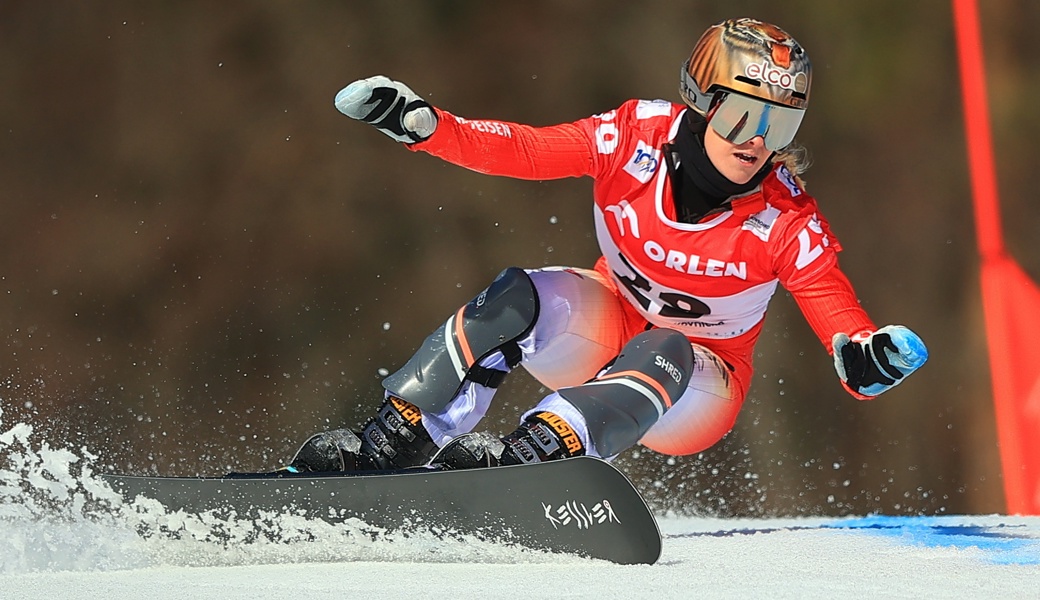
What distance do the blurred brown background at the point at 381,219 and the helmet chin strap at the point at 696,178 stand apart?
2.08m

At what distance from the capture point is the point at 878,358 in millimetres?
2189

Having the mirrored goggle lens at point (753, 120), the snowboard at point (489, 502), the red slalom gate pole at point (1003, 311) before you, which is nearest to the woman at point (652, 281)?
the mirrored goggle lens at point (753, 120)

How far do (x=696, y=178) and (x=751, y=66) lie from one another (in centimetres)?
24

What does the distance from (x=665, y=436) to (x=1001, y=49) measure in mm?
2583

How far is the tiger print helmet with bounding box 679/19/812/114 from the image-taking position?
236cm

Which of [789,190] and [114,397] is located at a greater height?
[789,190]

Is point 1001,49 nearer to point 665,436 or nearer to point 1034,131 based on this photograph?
point 1034,131

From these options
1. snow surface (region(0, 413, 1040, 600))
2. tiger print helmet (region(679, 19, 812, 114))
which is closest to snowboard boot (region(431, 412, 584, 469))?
snow surface (region(0, 413, 1040, 600))

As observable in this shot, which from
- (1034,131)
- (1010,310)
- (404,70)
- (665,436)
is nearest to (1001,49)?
(1034,131)

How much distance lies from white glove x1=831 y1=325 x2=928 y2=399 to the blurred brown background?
2.17m

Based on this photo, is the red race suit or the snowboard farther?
the red race suit

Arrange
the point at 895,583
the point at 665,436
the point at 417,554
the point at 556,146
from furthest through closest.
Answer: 1. the point at 665,436
2. the point at 556,146
3. the point at 417,554
4. the point at 895,583

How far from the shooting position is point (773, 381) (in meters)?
4.55

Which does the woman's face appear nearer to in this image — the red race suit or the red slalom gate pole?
the red race suit
